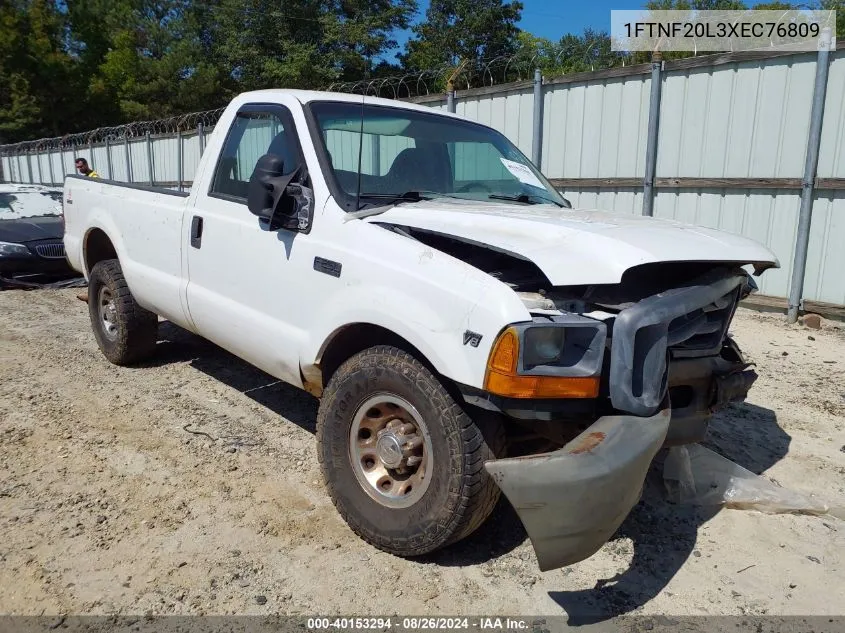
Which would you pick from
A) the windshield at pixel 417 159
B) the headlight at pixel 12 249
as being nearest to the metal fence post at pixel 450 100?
the windshield at pixel 417 159

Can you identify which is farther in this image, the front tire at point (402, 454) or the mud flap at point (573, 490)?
the front tire at point (402, 454)

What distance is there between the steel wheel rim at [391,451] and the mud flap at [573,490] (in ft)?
1.77

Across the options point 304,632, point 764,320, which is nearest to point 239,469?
point 304,632

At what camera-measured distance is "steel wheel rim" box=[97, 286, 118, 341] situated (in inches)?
214

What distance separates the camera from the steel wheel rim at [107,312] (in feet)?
17.8

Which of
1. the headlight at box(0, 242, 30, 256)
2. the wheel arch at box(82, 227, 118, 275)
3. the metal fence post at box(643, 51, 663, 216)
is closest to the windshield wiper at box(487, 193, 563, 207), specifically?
the wheel arch at box(82, 227, 118, 275)

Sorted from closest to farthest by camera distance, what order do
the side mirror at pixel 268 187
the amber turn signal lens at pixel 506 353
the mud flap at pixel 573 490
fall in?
the mud flap at pixel 573 490 → the amber turn signal lens at pixel 506 353 → the side mirror at pixel 268 187

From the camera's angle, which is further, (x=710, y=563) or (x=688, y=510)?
(x=688, y=510)

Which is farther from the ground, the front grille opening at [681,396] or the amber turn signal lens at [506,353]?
the amber turn signal lens at [506,353]

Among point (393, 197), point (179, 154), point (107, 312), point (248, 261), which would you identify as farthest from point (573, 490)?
point (179, 154)

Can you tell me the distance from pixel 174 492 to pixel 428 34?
39714 millimetres

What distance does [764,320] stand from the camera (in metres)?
7.43

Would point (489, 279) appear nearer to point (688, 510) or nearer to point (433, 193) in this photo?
point (433, 193)

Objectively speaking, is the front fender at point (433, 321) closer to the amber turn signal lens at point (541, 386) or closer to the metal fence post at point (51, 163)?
the amber turn signal lens at point (541, 386)
